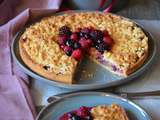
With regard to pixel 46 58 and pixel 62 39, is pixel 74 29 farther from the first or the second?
pixel 46 58

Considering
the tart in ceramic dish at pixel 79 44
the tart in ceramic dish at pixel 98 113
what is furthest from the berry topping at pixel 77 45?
the tart in ceramic dish at pixel 98 113

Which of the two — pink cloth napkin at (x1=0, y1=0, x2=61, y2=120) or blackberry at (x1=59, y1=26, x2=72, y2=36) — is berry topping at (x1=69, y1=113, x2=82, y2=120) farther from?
blackberry at (x1=59, y1=26, x2=72, y2=36)

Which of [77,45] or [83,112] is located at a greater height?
[77,45]

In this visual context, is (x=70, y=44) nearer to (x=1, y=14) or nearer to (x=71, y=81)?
(x=71, y=81)

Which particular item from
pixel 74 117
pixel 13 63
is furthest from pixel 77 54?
pixel 74 117

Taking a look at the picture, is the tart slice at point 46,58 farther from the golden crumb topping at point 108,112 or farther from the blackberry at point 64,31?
the golden crumb topping at point 108,112

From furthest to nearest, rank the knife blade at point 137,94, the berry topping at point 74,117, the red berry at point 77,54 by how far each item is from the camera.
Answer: the red berry at point 77,54 < the knife blade at point 137,94 < the berry topping at point 74,117

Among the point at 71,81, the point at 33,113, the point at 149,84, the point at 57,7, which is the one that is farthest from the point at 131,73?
the point at 57,7
